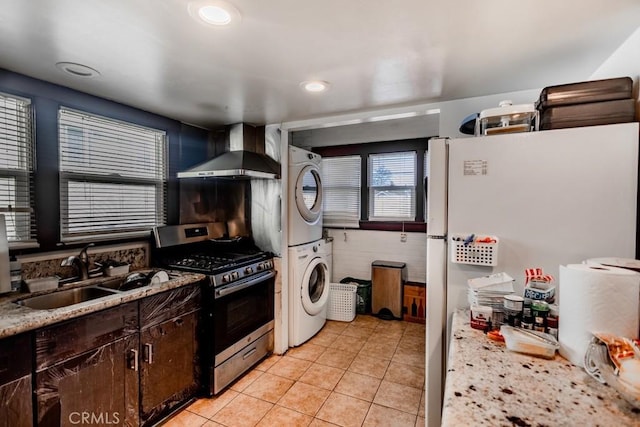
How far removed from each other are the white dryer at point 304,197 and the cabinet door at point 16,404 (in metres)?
2.02

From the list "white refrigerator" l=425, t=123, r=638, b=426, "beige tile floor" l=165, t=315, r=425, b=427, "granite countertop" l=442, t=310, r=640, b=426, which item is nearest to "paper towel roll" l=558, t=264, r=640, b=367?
"granite countertop" l=442, t=310, r=640, b=426

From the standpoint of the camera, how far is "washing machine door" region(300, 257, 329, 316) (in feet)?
10.3

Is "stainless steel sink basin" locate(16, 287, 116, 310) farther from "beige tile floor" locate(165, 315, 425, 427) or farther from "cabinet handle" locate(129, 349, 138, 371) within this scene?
"beige tile floor" locate(165, 315, 425, 427)

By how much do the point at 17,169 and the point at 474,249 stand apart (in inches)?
107

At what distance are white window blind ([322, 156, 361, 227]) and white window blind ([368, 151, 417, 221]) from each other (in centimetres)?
21

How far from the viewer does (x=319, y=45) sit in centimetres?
153

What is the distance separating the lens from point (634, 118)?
4.58 ft

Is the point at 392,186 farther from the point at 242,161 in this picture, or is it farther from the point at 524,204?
the point at 524,204

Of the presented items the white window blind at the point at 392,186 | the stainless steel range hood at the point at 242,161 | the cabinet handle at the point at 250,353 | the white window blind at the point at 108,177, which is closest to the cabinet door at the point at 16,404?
the white window blind at the point at 108,177

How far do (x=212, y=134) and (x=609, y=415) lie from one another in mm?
3477

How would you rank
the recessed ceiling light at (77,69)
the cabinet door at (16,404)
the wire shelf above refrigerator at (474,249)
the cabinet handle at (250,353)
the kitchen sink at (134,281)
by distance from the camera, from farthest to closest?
1. the cabinet handle at (250,353)
2. the kitchen sink at (134,281)
3. the recessed ceiling light at (77,69)
4. the wire shelf above refrigerator at (474,249)
5. the cabinet door at (16,404)

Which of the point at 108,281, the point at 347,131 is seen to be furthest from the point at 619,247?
the point at 347,131

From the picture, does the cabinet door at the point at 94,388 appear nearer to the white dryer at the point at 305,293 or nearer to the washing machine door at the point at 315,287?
the white dryer at the point at 305,293

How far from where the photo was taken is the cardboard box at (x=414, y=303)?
3.63 metres
